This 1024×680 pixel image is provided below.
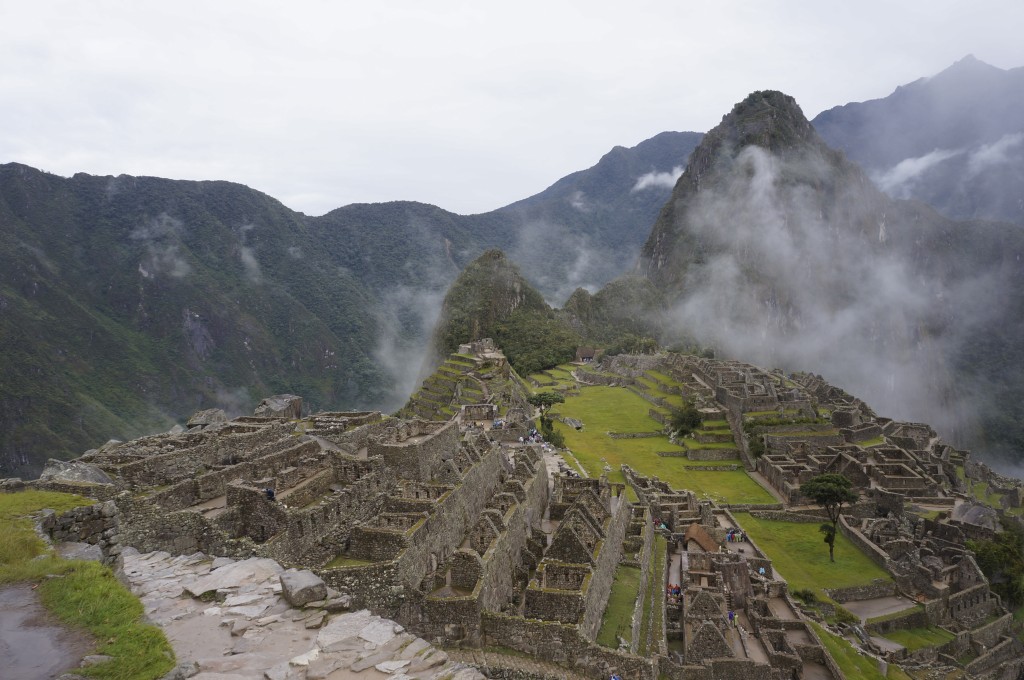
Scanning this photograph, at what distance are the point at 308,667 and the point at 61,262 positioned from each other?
104251 mm

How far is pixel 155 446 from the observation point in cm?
1902

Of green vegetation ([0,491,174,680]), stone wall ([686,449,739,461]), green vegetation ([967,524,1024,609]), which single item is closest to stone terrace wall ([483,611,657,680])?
green vegetation ([0,491,174,680])

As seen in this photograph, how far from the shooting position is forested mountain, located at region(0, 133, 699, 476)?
191ft

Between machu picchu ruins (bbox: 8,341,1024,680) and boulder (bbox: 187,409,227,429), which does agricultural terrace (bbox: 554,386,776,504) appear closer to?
machu picchu ruins (bbox: 8,341,1024,680)

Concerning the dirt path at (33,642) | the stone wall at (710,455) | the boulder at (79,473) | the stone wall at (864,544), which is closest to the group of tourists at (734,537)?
the stone wall at (864,544)

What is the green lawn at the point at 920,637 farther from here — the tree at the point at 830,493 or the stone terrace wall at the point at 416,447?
the stone terrace wall at the point at 416,447

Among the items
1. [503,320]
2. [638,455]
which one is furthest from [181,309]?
[638,455]

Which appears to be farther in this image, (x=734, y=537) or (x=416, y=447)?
(x=734, y=537)

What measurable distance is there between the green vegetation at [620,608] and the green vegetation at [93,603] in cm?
1113

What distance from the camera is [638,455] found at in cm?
4519

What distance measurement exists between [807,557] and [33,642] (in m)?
34.6

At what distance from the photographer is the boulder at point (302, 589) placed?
26.7 feet

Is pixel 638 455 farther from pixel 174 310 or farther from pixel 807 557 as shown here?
pixel 174 310

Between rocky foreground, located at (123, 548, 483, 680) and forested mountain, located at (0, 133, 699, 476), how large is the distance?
49296 mm
